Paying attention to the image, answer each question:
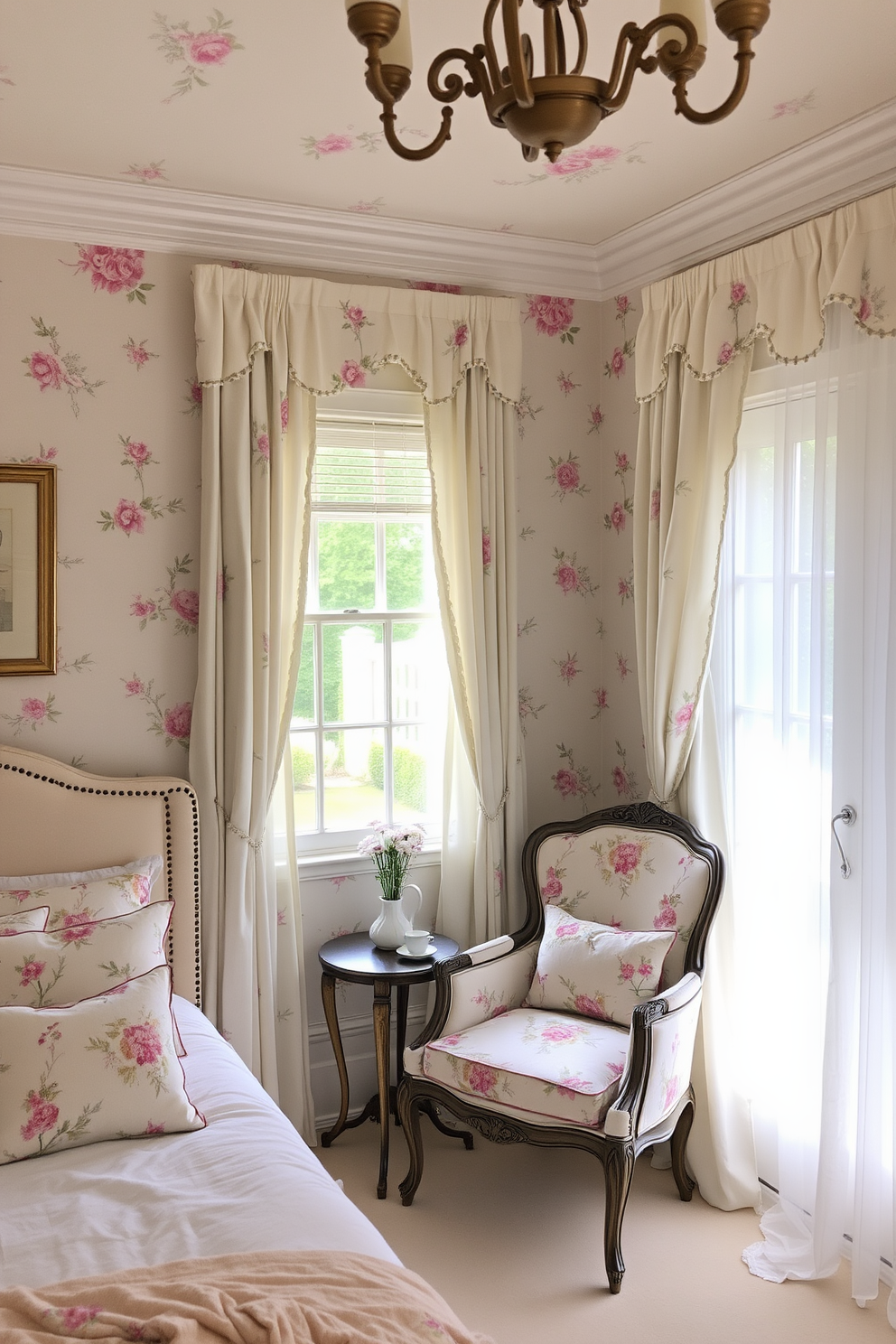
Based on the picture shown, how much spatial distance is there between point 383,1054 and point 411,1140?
262 millimetres

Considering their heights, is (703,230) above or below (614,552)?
above

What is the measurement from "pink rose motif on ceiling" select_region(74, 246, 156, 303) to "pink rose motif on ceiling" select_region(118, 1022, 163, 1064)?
2.05m

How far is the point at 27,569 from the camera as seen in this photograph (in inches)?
119

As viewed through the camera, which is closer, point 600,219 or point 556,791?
point 600,219

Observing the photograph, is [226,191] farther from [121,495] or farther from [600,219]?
[600,219]

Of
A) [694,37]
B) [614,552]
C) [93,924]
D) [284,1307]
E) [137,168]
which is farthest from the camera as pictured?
[614,552]

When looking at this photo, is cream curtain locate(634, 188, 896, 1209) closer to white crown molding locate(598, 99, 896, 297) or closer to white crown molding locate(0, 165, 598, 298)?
white crown molding locate(598, 99, 896, 297)

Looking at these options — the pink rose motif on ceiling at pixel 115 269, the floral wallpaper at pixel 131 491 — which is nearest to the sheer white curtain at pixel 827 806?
the floral wallpaper at pixel 131 491

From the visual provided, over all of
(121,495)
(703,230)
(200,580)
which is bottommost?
(200,580)

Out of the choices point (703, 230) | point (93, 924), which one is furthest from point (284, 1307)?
point (703, 230)

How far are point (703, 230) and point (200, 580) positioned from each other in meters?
1.83

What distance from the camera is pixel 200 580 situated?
317 cm

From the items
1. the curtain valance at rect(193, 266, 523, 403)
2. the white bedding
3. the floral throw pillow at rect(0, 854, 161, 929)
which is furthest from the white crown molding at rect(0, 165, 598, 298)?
the white bedding

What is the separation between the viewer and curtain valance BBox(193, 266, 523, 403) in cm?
315
